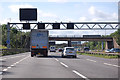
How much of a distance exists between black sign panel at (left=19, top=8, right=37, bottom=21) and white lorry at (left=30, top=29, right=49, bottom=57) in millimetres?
12160

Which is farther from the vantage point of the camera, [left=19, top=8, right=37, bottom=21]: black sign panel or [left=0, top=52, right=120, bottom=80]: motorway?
[left=19, top=8, right=37, bottom=21]: black sign panel

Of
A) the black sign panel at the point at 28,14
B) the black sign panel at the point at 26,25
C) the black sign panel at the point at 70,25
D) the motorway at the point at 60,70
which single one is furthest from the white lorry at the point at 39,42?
the black sign panel at the point at 70,25

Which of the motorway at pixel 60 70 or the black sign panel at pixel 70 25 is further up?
the black sign panel at pixel 70 25

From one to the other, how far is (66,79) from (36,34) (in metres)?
24.5

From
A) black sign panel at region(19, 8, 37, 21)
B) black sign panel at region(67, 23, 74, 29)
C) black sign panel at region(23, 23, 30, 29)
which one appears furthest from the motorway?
black sign panel at region(67, 23, 74, 29)

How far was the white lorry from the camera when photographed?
115ft

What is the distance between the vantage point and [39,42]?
1383 inches

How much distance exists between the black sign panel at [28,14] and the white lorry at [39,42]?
39.9 feet

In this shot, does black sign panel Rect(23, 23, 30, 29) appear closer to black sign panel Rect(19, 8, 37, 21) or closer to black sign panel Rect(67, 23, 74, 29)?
black sign panel Rect(19, 8, 37, 21)

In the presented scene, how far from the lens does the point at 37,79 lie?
1138cm

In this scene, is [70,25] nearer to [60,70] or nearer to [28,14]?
[28,14]

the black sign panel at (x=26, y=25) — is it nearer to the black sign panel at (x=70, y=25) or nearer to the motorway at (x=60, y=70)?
the black sign panel at (x=70, y=25)

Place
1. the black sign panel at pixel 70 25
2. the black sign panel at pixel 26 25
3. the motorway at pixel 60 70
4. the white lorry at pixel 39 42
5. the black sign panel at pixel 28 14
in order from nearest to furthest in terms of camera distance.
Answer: the motorway at pixel 60 70 → the white lorry at pixel 39 42 → the black sign panel at pixel 28 14 → the black sign panel at pixel 26 25 → the black sign panel at pixel 70 25

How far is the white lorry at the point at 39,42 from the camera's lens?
115ft
